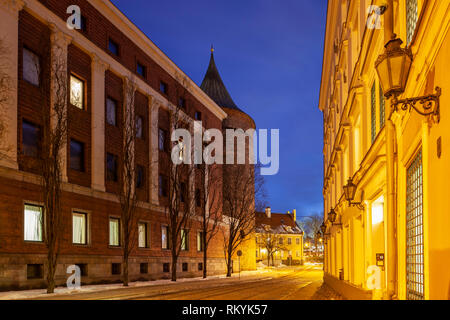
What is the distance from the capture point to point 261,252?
100750 millimetres

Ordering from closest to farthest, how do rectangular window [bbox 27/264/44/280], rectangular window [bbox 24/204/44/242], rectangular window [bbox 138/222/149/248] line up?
rectangular window [bbox 27/264/44/280], rectangular window [bbox 24/204/44/242], rectangular window [bbox 138/222/149/248]

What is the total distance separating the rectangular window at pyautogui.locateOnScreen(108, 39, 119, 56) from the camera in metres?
32.1

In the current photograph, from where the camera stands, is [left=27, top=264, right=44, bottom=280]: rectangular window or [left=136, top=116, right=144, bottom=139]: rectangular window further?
[left=136, top=116, right=144, bottom=139]: rectangular window

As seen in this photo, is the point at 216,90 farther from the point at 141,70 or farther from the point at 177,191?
the point at 177,191

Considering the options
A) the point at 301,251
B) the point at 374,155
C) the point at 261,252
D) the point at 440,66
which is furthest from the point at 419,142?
the point at 301,251

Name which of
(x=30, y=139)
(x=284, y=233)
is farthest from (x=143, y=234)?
(x=284, y=233)

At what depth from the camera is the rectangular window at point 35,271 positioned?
22575 mm

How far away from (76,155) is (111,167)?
390 centimetres

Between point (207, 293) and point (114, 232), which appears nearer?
point (207, 293)

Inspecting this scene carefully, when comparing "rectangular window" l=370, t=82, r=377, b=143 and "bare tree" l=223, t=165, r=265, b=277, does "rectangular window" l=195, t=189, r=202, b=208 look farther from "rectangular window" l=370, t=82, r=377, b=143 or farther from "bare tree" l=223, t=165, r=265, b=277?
"rectangular window" l=370, t=82, r=377, b=143

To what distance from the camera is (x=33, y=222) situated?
917 inches

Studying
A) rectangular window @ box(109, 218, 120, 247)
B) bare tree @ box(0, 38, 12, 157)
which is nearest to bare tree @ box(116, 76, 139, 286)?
rectangular window @ box(109, 218, 120, 247)

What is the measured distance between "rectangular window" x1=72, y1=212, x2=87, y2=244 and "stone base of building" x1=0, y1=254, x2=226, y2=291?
965mm

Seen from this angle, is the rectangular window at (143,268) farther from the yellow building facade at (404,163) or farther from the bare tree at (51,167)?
the yellow building facade at (404,163)
